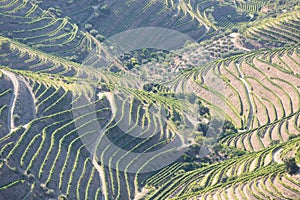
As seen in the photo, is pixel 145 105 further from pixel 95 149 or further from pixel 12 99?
pixel 12 99

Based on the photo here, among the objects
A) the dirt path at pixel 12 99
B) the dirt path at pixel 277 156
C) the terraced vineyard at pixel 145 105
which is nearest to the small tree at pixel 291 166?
the terraced vineyard at pixel 145 105

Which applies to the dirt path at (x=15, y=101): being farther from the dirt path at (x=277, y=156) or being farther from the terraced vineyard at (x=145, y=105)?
the dirt path at (x=277, y=156)

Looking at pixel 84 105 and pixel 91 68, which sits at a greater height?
pixel 91 68

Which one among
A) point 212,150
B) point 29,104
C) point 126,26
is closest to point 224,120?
point 212,150

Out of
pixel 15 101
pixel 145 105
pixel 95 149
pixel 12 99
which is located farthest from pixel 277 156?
pixel 12 99

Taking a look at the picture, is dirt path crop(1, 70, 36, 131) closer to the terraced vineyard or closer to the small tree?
the terraced vineyard

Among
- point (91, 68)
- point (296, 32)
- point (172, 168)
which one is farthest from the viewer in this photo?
point (296, 32)

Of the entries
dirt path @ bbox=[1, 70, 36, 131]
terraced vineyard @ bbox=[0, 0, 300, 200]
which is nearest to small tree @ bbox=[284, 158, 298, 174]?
terraced vineyard @ bbox=[0, 0, 300, 200]

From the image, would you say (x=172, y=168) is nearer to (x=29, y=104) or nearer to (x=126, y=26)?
(x=29, y=104)
